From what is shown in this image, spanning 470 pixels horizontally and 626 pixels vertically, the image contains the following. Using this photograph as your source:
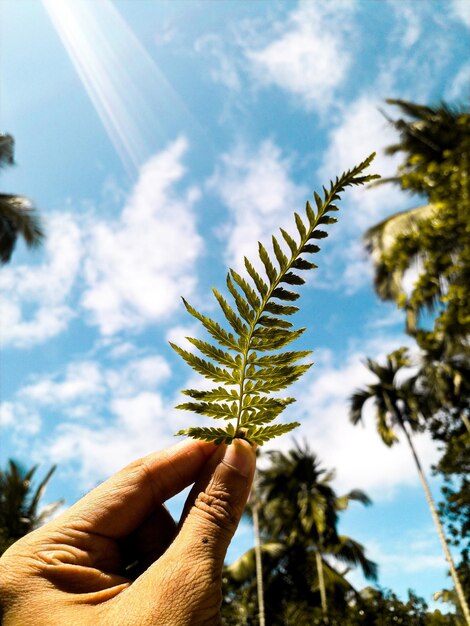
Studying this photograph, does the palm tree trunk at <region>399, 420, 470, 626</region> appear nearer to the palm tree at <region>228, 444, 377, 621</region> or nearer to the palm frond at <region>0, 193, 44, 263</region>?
the palm tree at <region>228, 444, 377, 621</region>

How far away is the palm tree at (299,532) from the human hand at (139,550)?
22194mm

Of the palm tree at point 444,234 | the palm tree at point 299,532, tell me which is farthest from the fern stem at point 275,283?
the palm tree at point 299,532

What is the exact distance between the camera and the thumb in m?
0.99

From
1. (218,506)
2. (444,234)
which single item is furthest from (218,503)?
(444,234)

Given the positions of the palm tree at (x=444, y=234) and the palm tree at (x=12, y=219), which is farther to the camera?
the palm tree at (x=12, y=219)

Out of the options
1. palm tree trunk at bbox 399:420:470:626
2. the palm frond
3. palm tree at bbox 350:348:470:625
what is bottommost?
palm tree trunk at bbox 399:420:470:626

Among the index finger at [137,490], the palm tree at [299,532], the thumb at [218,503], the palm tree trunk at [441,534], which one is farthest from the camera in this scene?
the palm tree at [299,532]

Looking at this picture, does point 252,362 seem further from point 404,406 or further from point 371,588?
point 404,406

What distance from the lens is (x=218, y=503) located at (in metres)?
1.05

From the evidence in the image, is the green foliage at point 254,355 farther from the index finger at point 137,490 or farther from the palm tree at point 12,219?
the palm tree at point 12,219

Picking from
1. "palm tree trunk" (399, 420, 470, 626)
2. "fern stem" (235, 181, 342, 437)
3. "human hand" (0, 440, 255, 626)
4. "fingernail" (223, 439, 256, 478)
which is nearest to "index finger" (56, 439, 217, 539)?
"human hand" (0, 440, 255, 626)

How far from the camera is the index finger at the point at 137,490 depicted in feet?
3.68

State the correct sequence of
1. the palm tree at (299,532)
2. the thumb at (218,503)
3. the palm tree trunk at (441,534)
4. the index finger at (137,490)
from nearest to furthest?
the thumb at (218,503) < the index finger at (137,490) < the palm tree trunk at (441,534) < the palm tree at (299,532)

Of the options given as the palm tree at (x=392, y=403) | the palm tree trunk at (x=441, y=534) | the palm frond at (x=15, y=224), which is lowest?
the palm tree trunk at (x=441, y=534)
